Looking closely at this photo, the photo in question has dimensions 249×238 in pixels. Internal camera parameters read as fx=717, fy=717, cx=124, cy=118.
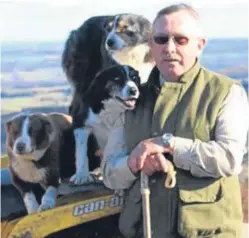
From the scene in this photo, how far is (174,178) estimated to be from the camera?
2348mm

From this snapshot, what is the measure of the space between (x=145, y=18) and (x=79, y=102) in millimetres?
604

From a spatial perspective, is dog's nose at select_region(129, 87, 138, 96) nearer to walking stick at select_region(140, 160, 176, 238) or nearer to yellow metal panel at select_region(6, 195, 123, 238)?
yellow metal panel at select_region(6, 195, 123, 238)

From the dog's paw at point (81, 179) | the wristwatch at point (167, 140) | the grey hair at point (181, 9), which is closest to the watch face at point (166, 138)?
the wristwatch at point (167, 140)

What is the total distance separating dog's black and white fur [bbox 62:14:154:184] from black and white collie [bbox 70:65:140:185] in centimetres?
26

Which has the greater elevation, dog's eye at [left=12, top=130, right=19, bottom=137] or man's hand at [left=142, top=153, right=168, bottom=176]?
man's hand at [left=142, top=153, right=168, bottom=176]

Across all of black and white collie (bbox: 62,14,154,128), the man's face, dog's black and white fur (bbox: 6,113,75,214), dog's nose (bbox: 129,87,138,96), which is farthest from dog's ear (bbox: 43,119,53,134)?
the man's face

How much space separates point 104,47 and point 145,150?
1.62 meters

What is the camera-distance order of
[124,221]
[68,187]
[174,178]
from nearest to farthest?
[174,178]
[124,221]
[68,187]

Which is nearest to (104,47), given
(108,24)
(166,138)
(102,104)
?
(108,24)

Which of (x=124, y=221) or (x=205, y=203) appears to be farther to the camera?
(x=124, y=221)

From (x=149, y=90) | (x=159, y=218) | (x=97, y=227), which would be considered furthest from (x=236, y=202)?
(x=97, y=227)

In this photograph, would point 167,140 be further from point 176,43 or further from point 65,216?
point 65,216

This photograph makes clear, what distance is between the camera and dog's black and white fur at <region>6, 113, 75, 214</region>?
340cm

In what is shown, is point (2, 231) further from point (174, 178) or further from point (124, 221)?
point (174, 178)
